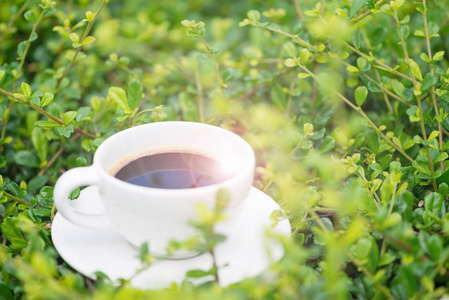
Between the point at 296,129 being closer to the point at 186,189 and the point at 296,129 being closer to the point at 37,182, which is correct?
the point at 186,189

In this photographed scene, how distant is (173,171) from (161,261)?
0.85ft

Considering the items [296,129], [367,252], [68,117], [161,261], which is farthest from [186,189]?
[296,129]

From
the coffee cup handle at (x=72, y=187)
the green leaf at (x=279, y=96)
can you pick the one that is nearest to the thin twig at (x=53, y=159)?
the coffee cup handle at (x=72, y=187)

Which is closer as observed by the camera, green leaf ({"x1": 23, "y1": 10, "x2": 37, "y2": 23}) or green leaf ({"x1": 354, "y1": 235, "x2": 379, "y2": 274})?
green leaf ({"x1": 354, "y1": 235, "x2": 379, "y2": 274})

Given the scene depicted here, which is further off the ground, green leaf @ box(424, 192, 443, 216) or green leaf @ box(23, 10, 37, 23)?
green leaf @ box(23, 10, 37, 23)

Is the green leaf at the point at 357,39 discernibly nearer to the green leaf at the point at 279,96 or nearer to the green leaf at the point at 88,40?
the green leaf at the point at 279,96

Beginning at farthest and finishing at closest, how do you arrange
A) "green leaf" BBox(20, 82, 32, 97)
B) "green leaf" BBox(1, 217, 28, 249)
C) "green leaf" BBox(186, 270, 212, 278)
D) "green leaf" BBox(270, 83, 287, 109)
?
1. "green leaf" BBox(270, 83, 287, 109)
2. "green leaf" BBox(20, 82, 32, 97)
3. "green leaf" BBox(1, 217, 28, 249)
4. "green leaf" BBox(186, 270, 212, 278)

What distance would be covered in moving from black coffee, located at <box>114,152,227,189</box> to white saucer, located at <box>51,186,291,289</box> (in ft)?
0.40

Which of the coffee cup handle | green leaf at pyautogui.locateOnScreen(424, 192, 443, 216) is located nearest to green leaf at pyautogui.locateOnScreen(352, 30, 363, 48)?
green leaf at pyautogui.locateOnScreen(424, 192, 443, 216)

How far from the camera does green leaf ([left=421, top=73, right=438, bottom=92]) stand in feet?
3.83

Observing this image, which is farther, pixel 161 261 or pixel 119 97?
pixel 119 97

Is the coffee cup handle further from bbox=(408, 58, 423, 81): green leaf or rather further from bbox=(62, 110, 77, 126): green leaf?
bbox=(408, 58, 423, 81): green leaf

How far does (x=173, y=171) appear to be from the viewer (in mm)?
1156

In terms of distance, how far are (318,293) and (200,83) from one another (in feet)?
3.67
